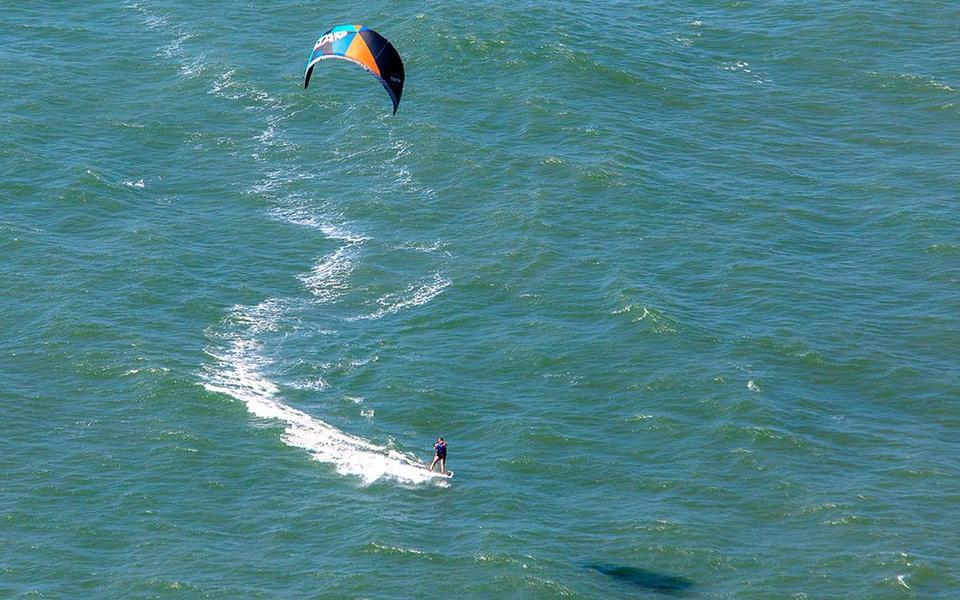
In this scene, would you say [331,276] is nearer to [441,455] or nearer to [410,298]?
[410,298]

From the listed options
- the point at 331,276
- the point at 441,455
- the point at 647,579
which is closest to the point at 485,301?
the point at 331,276

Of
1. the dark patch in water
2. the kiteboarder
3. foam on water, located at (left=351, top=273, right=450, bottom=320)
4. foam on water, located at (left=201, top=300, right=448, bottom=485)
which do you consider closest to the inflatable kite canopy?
foam on water, located at (left=351, top=273, right=450, bottom=320)

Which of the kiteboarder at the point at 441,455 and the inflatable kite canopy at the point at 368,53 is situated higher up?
the inflatable kite canopy at the point at 368,53

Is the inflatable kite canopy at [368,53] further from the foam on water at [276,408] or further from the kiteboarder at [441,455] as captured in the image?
the kiteboarder at [441,455]

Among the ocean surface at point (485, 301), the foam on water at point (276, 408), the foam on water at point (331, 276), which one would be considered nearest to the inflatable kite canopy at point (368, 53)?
the ocean surface at point (485, 301)

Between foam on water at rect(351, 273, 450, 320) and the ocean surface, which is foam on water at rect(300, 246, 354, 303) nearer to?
the ocean surface
